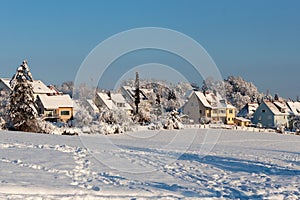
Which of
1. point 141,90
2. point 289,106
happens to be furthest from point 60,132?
point 289,106

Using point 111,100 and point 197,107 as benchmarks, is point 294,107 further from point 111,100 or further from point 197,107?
point 111,100

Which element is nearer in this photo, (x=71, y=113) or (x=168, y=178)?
(x=168, y=178)

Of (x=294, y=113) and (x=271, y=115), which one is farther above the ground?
(x=294, y=113)

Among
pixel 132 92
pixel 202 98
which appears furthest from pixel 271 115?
pixel 132 92

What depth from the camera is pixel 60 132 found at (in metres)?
33.8

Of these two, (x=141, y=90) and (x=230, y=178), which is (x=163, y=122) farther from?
(x=230, y=178)

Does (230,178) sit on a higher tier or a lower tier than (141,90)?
lower

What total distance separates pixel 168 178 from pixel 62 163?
361 cm

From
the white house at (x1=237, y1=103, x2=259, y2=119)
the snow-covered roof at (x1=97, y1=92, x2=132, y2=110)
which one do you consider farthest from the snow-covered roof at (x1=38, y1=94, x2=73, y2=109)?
the white house at (x1=237, y1=103, x2=259, y2=119)

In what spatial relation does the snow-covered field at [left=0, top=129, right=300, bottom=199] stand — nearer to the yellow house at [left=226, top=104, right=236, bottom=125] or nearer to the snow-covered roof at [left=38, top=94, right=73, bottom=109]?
the snow-covered roof at [left=38, top=94, right=73, bottom=109]

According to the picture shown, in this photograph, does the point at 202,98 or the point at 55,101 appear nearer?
the point at 55,101

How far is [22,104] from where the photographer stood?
34375 millimetres

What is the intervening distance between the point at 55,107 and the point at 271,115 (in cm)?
3668

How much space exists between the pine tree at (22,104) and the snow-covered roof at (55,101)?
24.3m
